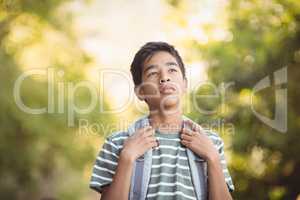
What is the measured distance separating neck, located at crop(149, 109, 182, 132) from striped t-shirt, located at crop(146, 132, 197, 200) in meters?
0.06

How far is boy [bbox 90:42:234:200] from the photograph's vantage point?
1.71m

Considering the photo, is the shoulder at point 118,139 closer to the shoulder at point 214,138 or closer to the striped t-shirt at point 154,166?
the striped t-shirt at point 154,166

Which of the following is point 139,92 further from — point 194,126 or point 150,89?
point 194,126

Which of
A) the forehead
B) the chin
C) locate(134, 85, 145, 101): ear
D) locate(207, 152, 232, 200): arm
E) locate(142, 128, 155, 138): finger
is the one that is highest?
the forehead

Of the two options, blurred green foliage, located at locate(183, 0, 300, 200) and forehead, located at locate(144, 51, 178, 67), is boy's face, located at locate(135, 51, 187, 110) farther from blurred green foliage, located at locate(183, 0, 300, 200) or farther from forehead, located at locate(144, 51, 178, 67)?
blurred green foliage, located at locate(183, 0, 300, 200)

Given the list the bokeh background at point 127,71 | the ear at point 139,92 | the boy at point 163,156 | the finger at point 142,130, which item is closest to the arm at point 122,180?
the boy at point 163,156

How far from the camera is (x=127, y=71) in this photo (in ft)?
20.0

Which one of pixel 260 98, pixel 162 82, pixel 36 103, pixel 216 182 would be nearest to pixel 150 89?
pixel 162 82

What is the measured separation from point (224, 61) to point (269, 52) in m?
0.47

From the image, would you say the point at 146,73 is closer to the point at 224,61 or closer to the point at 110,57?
the point at 224,61

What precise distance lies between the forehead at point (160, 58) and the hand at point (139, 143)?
25 centimetres

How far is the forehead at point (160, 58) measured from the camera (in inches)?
76.9

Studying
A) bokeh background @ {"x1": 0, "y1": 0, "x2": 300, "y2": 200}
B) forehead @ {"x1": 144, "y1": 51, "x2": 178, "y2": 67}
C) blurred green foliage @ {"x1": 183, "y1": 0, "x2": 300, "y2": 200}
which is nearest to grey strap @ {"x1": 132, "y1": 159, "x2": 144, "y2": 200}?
forehead @ {"x1": 144, "y1": 51, "x2": 178, "y2": 67}

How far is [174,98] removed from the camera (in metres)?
1.88
